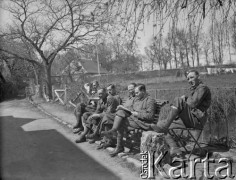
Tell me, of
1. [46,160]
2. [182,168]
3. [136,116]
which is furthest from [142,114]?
[46,160]

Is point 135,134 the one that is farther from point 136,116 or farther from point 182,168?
point 182,168

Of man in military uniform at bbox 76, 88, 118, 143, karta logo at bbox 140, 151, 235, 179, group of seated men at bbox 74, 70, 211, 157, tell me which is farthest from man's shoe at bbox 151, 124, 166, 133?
man in military uniform at bbox 76, 88, 118, 143

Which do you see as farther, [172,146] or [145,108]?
[145,108]

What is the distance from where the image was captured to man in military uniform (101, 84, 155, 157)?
197 inches

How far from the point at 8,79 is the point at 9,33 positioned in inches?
431

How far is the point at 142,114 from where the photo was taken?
5023 millimetres

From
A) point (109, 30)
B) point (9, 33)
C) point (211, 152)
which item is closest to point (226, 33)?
point (109, 30)

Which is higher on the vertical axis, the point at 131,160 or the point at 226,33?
the point at 226,33

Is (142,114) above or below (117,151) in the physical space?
above

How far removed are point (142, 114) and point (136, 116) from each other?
15cm

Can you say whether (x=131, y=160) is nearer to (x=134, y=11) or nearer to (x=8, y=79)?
(x=134, y=11)

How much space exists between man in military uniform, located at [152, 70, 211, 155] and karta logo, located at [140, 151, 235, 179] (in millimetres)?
338

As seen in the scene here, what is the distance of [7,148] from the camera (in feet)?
20.8

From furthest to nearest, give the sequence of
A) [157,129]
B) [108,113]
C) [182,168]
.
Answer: [108,113] → [157,129] → [182,168]
